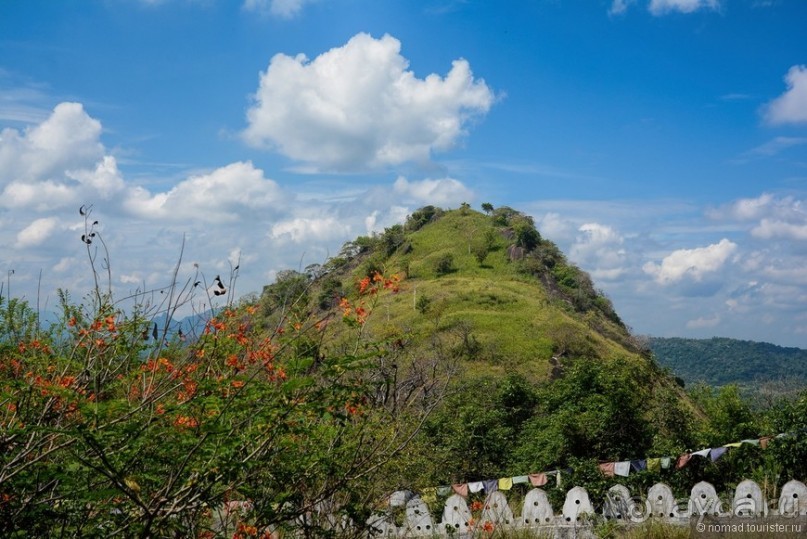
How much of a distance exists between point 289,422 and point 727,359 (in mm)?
177697

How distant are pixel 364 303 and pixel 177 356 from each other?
5.98ft

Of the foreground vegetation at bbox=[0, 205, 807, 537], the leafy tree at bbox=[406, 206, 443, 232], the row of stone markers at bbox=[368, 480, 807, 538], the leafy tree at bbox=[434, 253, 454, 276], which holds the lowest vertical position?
the row of stone markers at bbox=[368, 480, 807, 538]

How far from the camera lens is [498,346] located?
49.7m

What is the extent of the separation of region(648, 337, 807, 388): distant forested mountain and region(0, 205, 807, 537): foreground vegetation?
12076 centimetres

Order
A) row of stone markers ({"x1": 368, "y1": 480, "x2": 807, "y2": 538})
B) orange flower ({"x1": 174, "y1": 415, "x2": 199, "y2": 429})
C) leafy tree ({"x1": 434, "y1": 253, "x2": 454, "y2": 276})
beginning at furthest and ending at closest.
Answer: leafy tree ({"x1": 434, "y1": 253, "x2": 454, "y2": 276}), row of stone markers ({"x1": 368, "y1": 480, "x2": 807, "y2": 538}), orange flower ({"x1": 174, "y1": 415, "x2": 199, "y2": 429})

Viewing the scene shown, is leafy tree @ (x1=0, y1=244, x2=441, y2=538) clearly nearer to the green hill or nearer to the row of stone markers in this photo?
the green hill

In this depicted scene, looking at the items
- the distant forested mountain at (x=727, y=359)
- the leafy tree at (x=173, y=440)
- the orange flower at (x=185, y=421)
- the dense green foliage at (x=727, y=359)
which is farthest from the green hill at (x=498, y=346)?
the dense green foliage at (x=727, y=359)

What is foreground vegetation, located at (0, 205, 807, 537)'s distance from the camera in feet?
13.4

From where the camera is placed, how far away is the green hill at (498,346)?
1542 cm

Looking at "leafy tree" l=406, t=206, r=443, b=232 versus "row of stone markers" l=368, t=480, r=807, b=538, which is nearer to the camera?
"row of stone markers" l=368, t=480, r=807, b=538

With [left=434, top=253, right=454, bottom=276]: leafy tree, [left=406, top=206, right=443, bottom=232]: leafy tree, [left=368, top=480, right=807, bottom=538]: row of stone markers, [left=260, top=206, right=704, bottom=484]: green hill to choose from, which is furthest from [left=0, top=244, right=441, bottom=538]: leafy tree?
[left=406, top=206, right=443, bottom=232]: leafy tree

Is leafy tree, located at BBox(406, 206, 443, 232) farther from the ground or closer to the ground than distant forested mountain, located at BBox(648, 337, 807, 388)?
farther from the ground

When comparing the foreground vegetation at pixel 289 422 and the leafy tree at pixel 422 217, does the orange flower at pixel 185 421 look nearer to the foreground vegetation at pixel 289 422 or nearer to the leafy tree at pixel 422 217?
the foreground vegetation at pixel 289 422

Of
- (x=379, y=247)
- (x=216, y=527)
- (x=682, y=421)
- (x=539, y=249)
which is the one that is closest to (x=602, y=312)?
(x=539, y=249)
